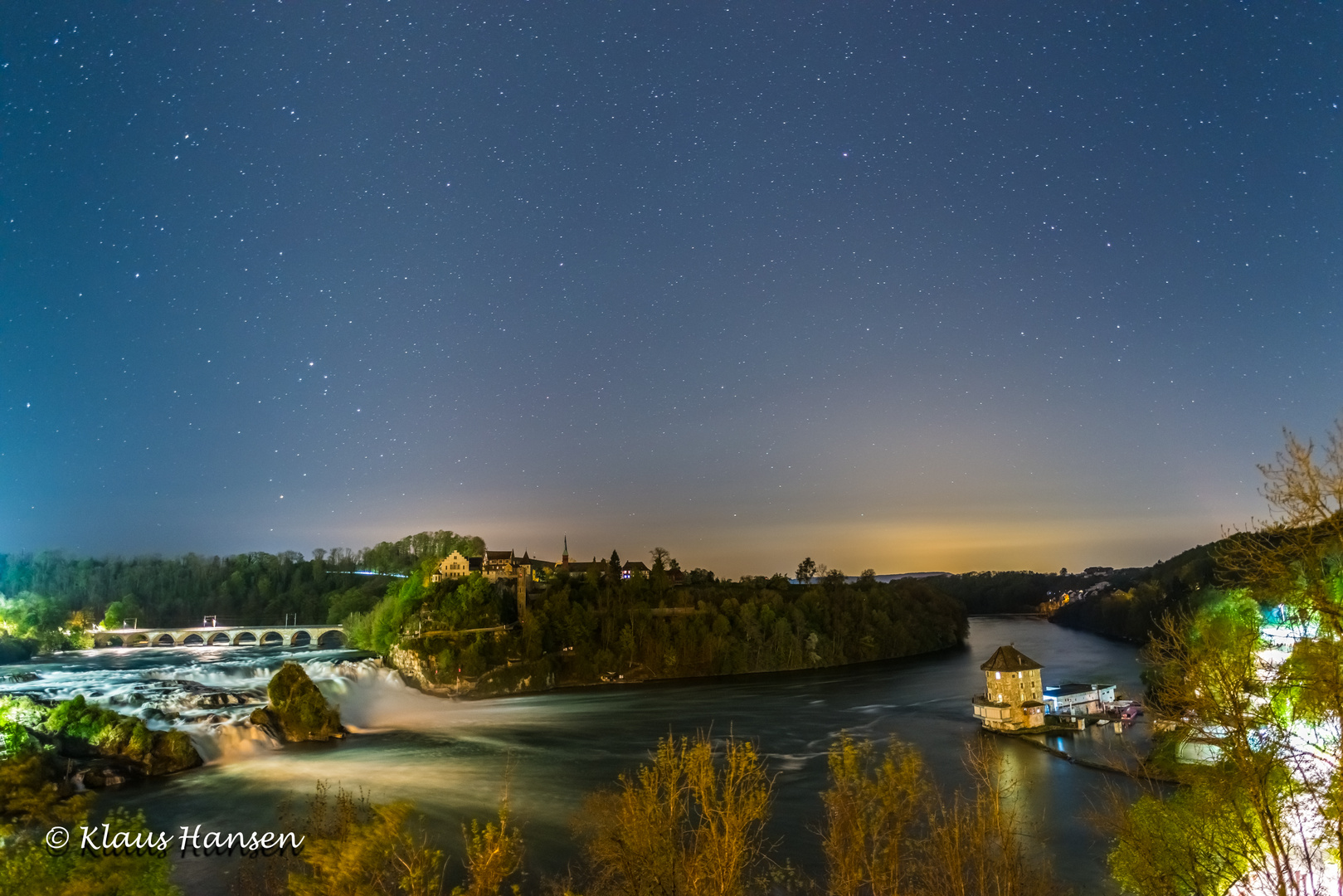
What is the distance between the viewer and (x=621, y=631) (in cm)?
6569

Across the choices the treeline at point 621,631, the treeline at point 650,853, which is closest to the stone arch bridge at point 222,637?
the treeline at point 621,631

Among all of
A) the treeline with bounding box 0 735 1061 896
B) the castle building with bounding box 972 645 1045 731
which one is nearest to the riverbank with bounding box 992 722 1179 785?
the castle building with bounding box 972 645 1045 731

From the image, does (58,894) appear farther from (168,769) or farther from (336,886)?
(168,769)

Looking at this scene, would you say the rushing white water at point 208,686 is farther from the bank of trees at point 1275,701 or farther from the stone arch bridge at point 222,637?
the bank of trees at point 1275,701

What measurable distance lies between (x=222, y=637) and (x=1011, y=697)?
67042 mm

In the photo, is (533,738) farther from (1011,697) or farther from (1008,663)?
(1008,663)

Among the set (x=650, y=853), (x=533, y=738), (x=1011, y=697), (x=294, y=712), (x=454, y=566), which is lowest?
(x=533, y=738)

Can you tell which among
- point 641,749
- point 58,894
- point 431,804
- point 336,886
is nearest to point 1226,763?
point 336,886

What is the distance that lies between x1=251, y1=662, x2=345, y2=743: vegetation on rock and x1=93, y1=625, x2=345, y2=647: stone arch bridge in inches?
1474

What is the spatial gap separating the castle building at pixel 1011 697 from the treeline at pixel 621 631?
32.4 m

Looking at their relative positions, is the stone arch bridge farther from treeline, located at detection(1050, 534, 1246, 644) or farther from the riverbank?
treeline, located at detection(1050, 534, 1246, 644)

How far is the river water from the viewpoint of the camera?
22625 millimetres

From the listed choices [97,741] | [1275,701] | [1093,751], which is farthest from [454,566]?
[1275,701]

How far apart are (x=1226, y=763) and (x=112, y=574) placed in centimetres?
10905
